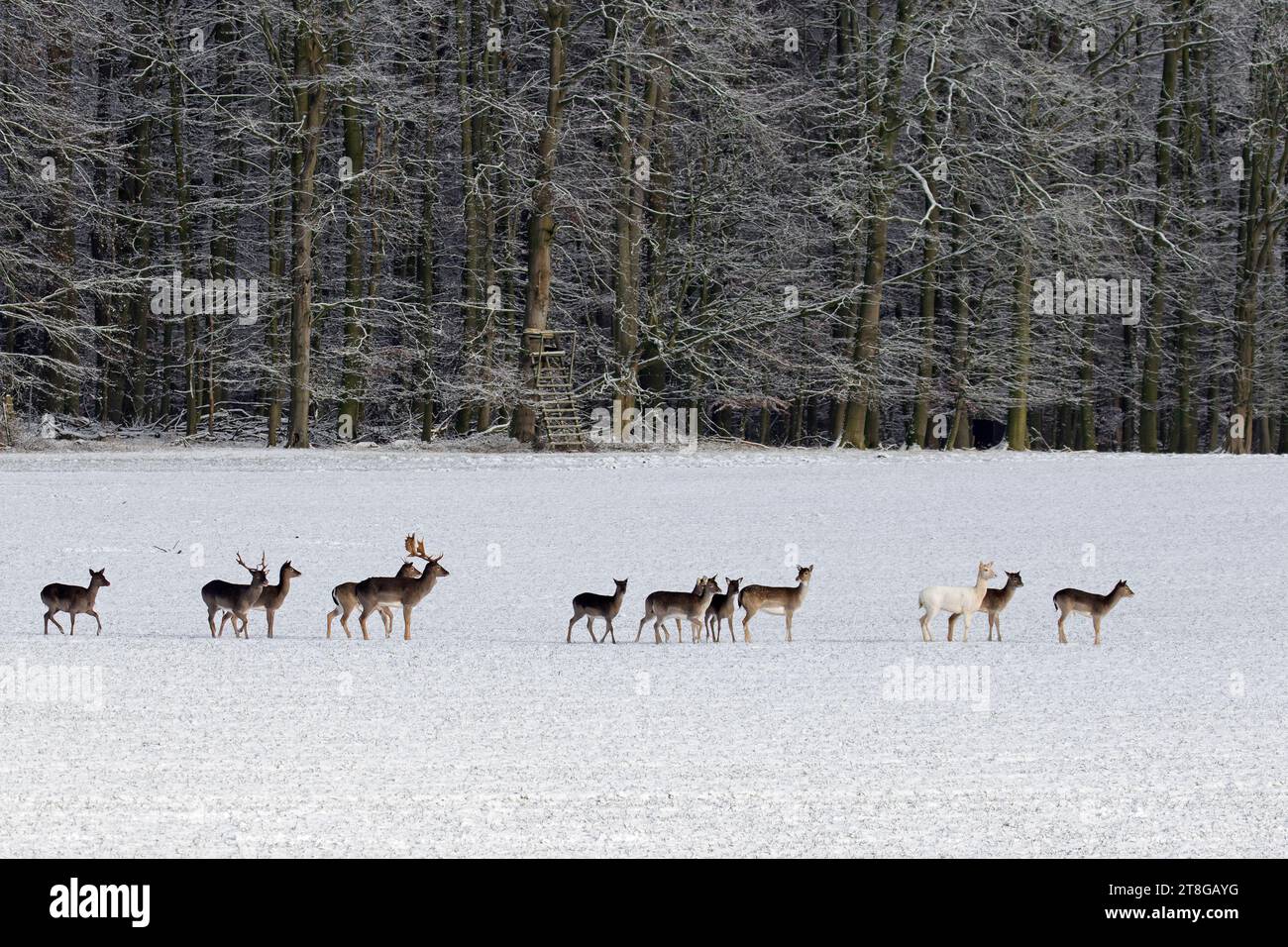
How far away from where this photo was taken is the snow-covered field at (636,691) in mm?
6262

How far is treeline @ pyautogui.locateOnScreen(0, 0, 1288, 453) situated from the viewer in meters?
31.3

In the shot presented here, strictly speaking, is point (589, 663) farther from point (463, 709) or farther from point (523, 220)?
point (523, 220)

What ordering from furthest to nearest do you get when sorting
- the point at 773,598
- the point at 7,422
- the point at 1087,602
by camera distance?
1. the point at 7,422
2. the point at 1087,602
3. the point at 773,598

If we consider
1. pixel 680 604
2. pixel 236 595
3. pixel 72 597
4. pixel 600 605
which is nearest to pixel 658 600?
pixel 680 604

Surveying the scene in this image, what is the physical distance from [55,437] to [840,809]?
28468mm

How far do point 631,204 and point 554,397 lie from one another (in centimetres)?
473

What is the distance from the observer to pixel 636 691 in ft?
30.7

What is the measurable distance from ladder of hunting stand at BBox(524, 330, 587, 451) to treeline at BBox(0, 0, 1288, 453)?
41 cm

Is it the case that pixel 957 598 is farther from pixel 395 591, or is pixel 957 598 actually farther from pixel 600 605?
pixel 395 591

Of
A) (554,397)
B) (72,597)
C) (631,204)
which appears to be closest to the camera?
(72,597)

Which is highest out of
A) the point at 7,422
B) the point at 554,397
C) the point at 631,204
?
the point at 631,204

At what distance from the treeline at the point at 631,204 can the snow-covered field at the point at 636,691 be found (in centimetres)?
1207

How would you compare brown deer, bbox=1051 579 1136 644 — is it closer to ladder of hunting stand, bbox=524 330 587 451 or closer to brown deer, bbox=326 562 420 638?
brown deer, bbox=326 562 420 638

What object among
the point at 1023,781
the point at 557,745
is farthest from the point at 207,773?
the point at 1023,781
